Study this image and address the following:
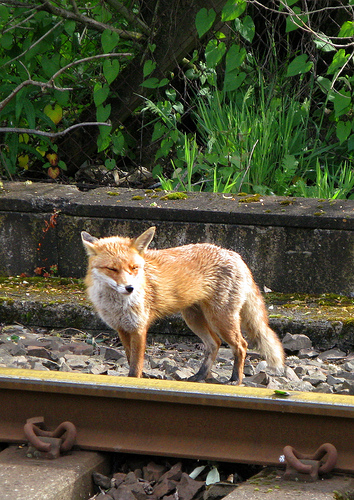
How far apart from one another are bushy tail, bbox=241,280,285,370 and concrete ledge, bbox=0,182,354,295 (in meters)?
1.07

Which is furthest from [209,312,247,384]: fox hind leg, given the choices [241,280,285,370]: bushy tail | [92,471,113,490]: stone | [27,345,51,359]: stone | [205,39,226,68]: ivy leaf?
[205,39,226,68]: ivy leaf

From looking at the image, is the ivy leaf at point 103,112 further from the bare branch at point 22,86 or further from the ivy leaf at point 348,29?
the ivy leaf at point 348,29

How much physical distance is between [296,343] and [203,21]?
3.06 m

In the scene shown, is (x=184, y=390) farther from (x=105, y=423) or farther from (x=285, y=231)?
(x=285, y=231)

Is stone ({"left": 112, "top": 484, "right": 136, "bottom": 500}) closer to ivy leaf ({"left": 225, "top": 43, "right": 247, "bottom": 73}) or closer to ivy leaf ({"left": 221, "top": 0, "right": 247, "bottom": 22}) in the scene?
ivy leaf ({"left": 221, "top": 0, "right": 247, "bottom": 22})

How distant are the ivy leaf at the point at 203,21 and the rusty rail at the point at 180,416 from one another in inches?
148

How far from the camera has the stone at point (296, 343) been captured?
4.25 metres

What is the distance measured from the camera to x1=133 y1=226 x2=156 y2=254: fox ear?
3.49 m

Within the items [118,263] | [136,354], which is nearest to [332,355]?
[136,354]

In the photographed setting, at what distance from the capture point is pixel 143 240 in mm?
3510

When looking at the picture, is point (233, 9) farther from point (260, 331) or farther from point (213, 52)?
point (260, 331)

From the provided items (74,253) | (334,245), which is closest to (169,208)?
(74,253)

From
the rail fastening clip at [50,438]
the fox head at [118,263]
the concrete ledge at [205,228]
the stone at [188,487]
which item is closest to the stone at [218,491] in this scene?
the stone at [188,487]

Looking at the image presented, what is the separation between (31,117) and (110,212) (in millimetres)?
1450
